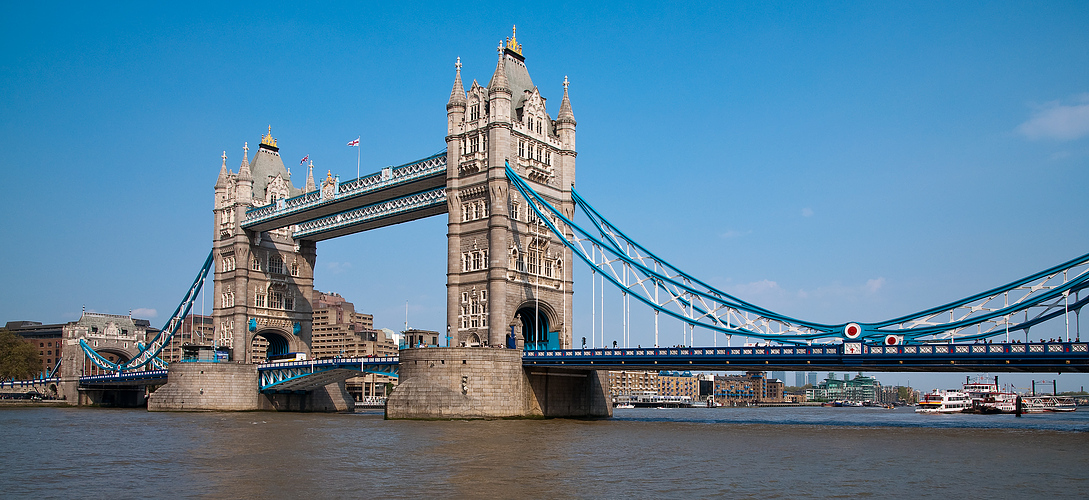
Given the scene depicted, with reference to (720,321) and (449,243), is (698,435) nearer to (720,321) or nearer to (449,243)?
(720,321)

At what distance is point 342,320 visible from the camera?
197625mm

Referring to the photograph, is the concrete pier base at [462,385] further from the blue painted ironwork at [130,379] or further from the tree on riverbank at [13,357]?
the tree on riverbank at [13,357]

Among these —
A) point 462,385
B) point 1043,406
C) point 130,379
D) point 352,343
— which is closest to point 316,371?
point 462,385

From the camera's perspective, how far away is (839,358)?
51.2 m

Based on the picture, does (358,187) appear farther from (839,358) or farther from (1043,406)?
(1043,406)

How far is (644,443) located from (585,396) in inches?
1016

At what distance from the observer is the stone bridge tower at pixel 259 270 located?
283 ft

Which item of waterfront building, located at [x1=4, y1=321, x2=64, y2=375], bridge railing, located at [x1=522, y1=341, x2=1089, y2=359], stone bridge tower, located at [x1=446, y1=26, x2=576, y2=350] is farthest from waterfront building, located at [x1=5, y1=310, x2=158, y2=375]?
bridge railing, located at [x1=522, y1=341, x2=1089, y2=359]

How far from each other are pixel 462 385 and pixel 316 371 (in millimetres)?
22370

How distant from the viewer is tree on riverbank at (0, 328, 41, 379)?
4990 inches

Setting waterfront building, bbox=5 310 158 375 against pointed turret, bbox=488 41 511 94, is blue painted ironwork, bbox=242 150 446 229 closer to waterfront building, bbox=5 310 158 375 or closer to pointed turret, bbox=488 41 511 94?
pointed turret, bbox=488 41 511 94

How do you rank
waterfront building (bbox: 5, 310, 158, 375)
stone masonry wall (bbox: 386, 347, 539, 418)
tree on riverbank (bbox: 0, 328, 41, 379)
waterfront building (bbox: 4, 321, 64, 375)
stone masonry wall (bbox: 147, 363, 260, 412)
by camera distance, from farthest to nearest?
waterfront building (bbox: 4, 321, 64, 375)
tree on riverbank (bbox: 0, 328, 41, 379)
waterfront building (bbox: 5, 310, 158, 375)
stone masonry wall (bbox: 147, 363, 260, 412)
stone masonry wall (bbox: 386, 347, 539, 418)

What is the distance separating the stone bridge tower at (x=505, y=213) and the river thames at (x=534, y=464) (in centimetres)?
1496

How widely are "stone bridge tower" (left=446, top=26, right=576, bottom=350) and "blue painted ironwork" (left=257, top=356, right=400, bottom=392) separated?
7.01 metres
